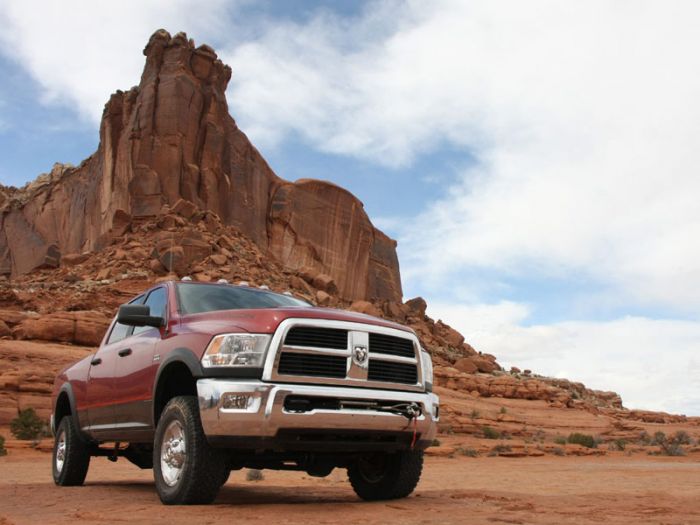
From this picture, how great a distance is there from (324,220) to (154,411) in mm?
65777

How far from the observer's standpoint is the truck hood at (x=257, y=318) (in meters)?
5.40

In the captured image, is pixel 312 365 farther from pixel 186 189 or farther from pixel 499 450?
pixel 186 189

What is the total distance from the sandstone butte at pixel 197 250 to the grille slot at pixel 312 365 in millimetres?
16028

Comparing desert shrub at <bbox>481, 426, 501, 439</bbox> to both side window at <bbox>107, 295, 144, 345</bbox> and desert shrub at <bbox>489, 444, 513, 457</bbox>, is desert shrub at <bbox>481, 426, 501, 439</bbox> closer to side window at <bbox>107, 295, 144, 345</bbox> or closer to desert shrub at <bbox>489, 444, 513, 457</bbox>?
desert shrub at <bbox>489, 444, 513, 457</bbox>

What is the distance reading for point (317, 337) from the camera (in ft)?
18.1

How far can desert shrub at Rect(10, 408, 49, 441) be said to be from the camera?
1998cm

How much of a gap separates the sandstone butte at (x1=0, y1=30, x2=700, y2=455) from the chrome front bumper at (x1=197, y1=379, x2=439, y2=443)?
16064 mm

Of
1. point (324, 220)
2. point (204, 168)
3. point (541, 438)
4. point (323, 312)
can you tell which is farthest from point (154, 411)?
point (324, 220)

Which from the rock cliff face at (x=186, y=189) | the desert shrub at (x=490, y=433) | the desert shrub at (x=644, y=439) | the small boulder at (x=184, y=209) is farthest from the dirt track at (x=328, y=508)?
the rock cliff face at (x=186, y=189)

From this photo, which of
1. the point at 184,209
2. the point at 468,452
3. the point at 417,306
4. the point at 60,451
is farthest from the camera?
the point at 417,306

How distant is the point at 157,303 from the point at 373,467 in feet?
8.85

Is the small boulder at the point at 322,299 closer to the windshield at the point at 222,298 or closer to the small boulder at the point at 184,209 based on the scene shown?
the small boulder at the point at 184,209

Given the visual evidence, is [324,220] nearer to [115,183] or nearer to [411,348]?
[115,183]

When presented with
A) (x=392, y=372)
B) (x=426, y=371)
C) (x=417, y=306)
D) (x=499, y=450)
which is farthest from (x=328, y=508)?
(x=417, y=306)
